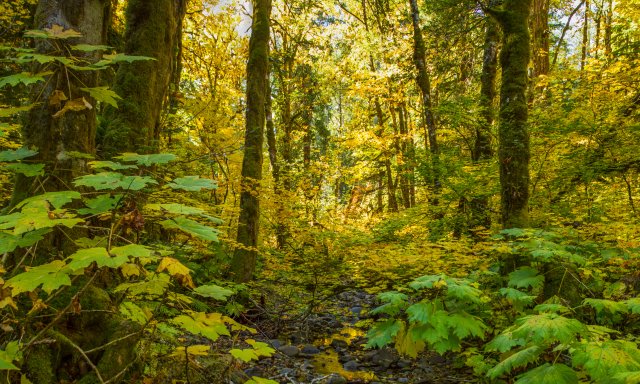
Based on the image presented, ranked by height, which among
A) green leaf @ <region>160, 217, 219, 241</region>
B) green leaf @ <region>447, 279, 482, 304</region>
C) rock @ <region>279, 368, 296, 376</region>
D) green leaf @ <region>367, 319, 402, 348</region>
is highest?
green leaf @ <region>160, 217, 219, 241</region>

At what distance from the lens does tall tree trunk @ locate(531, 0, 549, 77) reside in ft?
34.6

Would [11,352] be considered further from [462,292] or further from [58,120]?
[462,292]

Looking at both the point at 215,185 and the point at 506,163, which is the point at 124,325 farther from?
the point at 506,163

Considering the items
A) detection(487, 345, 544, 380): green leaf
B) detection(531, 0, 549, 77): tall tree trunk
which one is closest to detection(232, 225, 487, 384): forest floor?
detection(487, 345, 544, 380): green leaf

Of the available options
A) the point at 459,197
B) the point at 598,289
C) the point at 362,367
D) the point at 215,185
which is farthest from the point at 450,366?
the point at 215,185

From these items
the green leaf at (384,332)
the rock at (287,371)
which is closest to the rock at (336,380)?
the rock at (287,371)

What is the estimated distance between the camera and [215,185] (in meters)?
1.55

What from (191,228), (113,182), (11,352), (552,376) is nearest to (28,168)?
(113,182)

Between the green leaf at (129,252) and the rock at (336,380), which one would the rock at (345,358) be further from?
the green leaf at (129,252)

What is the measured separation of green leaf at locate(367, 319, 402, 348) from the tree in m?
3.37

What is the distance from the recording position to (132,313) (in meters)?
2.29

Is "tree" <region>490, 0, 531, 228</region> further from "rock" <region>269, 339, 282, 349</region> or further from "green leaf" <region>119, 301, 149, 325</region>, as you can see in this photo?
"green leaf" <region>119, 301, 149, 325</region>

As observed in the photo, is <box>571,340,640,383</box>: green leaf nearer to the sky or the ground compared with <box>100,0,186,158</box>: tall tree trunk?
nearer to the ground

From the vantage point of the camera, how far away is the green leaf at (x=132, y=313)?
221 centimetres
